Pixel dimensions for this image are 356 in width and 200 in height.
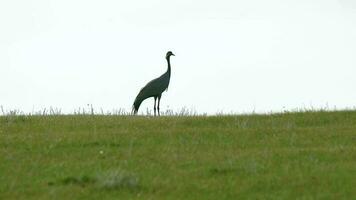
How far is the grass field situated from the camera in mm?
12875

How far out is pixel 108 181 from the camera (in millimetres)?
12898

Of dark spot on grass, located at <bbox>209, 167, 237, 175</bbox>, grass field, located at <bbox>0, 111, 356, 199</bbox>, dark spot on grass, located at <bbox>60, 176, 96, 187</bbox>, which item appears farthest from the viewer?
dark spot on grass, located at <bbox>209, 167, 237, 175</bbox>

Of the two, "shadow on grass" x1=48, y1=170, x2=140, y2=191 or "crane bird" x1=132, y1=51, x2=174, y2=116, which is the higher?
"crane bird" x1=132, y1=51, x2=174, y2=116

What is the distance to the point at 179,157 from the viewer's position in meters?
15.3

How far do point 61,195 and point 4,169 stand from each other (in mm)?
2204

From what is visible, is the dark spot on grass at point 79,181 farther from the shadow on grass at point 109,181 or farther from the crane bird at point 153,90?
the crane bird at point 153,90

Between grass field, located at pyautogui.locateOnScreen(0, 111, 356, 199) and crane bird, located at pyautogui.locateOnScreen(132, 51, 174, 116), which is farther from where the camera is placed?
crane bird, located at pyautogui.locateOnScreen(132, 51, 174, 116)

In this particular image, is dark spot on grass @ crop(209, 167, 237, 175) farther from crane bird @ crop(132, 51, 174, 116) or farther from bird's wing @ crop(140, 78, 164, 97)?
bird's wing @ crop(140, 78, 164, 97)

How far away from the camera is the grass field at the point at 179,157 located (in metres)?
12.9

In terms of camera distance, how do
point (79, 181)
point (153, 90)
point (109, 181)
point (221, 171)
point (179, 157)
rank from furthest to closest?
point (153, 90), point (179, 157), point (221, 171), point (79, 181), point (109, 181)

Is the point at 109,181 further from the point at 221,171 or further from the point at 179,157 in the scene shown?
the point at 179,157

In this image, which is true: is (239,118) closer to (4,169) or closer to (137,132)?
(137,132)

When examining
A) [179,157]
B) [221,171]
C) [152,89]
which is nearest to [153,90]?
[152,89]

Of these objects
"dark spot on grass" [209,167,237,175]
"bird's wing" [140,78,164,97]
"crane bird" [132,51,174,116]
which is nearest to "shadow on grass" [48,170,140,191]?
"dark spot on grass" [209,167,237,175]
